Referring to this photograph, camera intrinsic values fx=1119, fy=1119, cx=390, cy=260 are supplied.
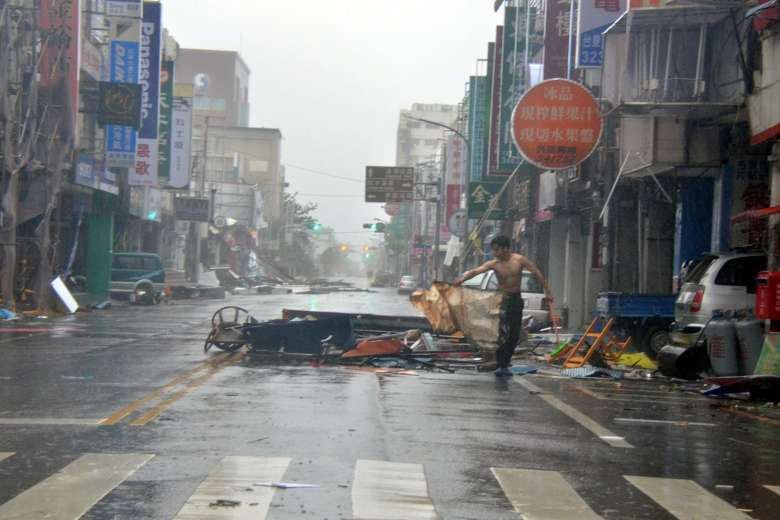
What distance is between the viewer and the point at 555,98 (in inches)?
985

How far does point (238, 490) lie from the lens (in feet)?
21.6

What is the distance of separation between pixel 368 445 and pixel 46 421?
2830 millimetres

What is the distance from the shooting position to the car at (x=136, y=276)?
43906 millimetres

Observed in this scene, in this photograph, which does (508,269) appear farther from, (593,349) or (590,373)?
(593,349)

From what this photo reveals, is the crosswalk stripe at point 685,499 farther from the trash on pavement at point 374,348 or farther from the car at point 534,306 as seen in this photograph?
the car at point 534,306

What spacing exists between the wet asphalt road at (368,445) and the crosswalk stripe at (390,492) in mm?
18

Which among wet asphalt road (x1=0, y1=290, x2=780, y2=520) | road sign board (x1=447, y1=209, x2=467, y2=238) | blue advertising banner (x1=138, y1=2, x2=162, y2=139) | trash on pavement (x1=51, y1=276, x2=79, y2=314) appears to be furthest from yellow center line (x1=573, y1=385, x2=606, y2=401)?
road sign board (x1=447, y1=209, x2=467, y2=238)

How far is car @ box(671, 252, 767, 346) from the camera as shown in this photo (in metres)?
16.1

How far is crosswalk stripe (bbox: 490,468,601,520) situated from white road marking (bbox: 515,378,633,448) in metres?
1.84

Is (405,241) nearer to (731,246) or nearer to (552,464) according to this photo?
(731,246)

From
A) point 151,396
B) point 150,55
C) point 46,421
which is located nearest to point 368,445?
point 46,421

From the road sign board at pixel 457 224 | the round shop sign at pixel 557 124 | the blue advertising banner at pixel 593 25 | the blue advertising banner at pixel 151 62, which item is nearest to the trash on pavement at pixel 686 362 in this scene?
the round shop sign at pixel 557 124

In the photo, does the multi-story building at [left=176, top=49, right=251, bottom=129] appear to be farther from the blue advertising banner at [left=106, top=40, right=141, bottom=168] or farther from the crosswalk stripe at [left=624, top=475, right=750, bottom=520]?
the crosswalk stripe at [left=624, top=475, right=750, bottom=520]

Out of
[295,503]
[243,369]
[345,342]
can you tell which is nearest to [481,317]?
[345,342]
